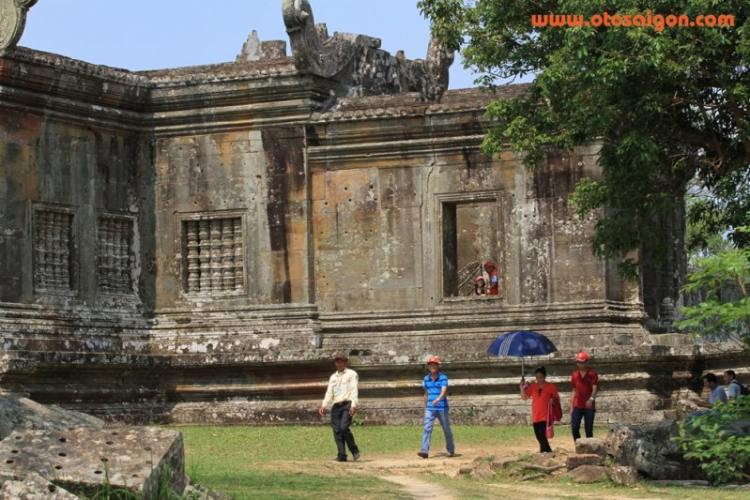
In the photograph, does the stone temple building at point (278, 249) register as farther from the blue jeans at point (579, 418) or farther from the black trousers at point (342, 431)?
the black trousers at point (342, 431)

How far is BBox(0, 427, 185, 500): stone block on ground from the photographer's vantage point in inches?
440

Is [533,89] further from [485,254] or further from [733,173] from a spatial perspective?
[485,254]

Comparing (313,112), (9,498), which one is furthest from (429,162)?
(9,498)

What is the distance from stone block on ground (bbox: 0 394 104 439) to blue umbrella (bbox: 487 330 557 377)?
723 centimetres

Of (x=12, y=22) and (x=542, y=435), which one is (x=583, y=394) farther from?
(x=12, y=22)

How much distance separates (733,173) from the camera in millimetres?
17844

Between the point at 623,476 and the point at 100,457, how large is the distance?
5945 mm

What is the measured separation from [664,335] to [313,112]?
5830mm

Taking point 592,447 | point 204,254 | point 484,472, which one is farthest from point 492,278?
point 484,472

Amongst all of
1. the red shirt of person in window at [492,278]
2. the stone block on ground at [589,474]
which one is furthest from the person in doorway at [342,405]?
the red shirt of person in window at [492,278]

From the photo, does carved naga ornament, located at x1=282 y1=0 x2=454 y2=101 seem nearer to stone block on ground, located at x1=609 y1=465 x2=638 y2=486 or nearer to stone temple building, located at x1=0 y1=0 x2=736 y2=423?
stone temple building, located at x1=0 y1=0 x2=736 y2=423

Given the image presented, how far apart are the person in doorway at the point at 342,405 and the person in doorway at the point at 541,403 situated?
76.6 inches

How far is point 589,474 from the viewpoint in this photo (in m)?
15.9

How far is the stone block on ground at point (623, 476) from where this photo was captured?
1562cm
